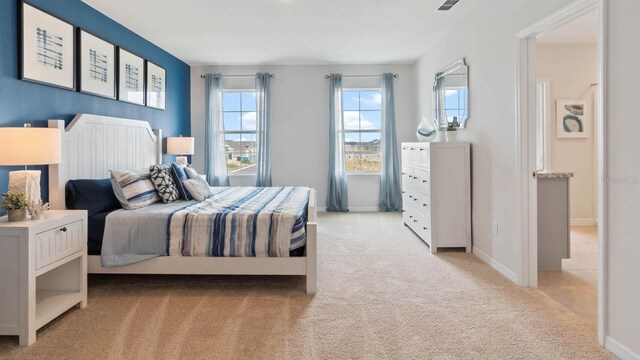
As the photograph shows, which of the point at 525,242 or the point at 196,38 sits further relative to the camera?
the point at 196,38

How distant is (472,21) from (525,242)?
2.33 meters

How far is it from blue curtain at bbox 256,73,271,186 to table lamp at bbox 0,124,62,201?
4.03 m

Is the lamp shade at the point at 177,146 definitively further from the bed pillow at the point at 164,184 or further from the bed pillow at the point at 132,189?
the bed pillow at the point at 132,189

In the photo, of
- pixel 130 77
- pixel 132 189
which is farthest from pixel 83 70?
pixel 132 189

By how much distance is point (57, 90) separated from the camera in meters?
3.41

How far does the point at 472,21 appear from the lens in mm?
4078

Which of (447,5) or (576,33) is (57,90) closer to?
(447,5)

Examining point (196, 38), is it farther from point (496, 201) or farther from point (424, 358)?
point (424, 358)

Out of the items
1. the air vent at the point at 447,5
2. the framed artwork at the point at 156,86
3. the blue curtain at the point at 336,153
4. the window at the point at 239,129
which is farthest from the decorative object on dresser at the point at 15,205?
the blue curtain at the point at 336,153

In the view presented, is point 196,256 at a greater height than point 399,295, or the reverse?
point 196,256
